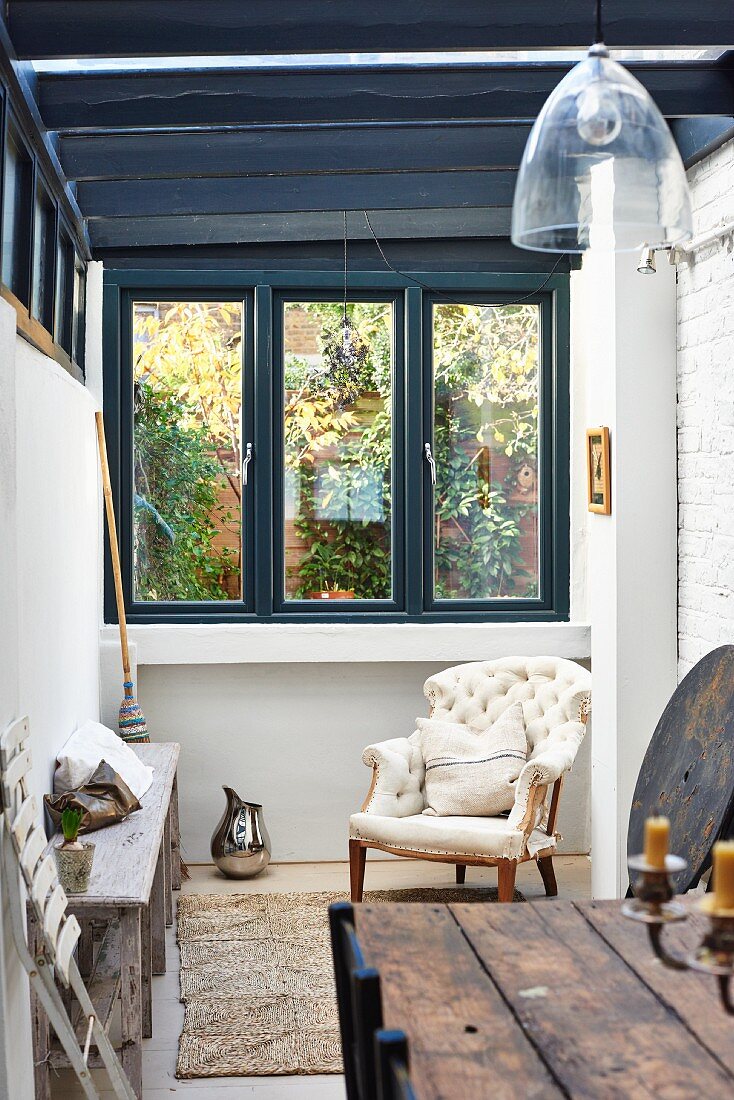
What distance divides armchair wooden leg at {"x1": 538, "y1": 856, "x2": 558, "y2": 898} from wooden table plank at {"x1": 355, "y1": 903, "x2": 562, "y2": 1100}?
2.63 m

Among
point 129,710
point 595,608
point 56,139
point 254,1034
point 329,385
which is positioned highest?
point 56,139

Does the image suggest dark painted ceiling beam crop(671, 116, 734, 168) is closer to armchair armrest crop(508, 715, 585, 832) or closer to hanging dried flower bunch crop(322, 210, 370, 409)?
hanging dried flower bunch crop(322, 210, 370, 409)

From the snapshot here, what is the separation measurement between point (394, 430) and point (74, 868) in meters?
3.03

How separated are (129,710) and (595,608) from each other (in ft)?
6.45

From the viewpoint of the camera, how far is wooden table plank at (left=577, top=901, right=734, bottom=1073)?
5.49 ft

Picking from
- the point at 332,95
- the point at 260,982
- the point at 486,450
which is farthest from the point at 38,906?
the point at 486,450

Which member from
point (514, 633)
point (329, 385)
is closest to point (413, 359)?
point (329, 385)

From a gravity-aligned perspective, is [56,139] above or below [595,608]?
above

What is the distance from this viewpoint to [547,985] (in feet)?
6.11

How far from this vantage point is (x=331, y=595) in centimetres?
562

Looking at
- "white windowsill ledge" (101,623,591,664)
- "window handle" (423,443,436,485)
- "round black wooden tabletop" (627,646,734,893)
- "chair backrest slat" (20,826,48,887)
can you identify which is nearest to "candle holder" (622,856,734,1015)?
"round black wooden tabletop" (627,646,734,893)

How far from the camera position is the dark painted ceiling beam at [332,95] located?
355 centimetres

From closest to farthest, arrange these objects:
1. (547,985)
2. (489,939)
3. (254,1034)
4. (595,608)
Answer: (547,985), (489,939), (254,1034), (595,608)

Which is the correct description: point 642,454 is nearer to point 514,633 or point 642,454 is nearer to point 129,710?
point 514,633
